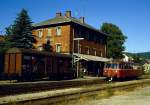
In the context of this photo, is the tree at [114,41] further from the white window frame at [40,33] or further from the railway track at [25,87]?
the railway track at [25,87]

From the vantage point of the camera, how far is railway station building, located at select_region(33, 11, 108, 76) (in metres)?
42.1

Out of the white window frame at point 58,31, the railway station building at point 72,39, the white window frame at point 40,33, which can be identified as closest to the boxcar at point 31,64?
A: the railway station building at point 72,39

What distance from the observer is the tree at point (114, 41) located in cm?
7169

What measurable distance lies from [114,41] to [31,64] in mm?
46805

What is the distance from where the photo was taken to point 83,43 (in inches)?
1773

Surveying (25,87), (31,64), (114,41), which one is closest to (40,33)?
(31,64)

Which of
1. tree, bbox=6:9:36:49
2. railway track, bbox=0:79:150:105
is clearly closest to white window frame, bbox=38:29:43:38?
tree, bbox=6:9:36:49

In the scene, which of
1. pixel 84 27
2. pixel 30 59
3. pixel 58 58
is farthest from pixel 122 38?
pixel 30 59

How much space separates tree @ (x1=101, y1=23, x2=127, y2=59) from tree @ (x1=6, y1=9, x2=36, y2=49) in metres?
34.1

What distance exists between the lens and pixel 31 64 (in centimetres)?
2820

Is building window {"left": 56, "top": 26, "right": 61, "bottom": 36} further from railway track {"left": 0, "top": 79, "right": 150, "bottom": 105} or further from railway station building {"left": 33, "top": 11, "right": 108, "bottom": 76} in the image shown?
railway track {"left": 0, "top": 79, "right": 150, "bottom": 105}

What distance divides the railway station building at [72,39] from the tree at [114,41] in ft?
72.1

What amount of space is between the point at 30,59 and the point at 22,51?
1313 millimetres

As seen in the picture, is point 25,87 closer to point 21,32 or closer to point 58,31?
point 21,32
